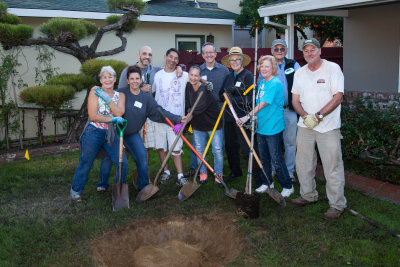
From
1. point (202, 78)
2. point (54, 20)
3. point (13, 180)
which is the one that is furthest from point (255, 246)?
point (54, 20)

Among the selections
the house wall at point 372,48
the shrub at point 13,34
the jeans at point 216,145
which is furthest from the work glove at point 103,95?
the house wall at point 372,48

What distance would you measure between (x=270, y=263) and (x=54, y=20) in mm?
5336

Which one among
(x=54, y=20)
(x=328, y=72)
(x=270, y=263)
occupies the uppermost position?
(x=54, y=20)

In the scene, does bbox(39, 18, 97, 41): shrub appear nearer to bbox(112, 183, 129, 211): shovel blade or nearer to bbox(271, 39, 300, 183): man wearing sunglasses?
bbox(112, 183, 129, 211): shovel blade

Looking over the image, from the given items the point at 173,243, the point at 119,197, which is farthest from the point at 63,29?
the point at 173,243

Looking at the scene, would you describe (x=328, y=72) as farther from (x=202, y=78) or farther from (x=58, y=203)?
(x=58, y=203)

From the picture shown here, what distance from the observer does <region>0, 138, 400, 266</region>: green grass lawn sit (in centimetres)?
352

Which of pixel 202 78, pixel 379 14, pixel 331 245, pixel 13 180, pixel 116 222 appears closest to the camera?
pixel 331 245

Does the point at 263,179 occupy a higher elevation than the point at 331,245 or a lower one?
higher

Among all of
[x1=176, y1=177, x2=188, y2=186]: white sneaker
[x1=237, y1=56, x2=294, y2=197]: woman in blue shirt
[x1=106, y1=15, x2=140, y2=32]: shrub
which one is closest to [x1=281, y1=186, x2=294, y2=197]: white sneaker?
[x1=237, y1=56, x2=294, y2=197]: woman in blue shirt

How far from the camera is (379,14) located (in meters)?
8.89

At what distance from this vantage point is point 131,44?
407 inches

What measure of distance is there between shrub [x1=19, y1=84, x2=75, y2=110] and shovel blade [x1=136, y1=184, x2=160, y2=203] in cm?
305

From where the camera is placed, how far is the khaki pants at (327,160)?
414 centimetres
